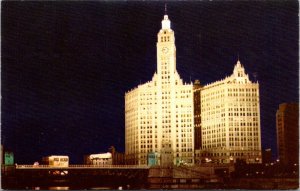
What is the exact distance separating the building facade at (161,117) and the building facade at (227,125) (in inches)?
10.4

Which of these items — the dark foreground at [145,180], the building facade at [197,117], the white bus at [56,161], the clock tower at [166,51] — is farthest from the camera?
the building facade at [197,117]

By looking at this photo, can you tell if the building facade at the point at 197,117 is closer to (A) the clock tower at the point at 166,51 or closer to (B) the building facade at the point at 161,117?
(B) the building facade at the point at 161,117

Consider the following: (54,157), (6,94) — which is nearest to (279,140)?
(54,157)

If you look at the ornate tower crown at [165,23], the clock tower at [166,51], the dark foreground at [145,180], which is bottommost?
the dark foreground at [145,180]

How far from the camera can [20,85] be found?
11383mm

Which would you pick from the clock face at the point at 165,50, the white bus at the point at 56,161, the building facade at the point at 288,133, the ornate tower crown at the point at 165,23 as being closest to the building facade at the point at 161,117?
the clock face at the point at 165,50

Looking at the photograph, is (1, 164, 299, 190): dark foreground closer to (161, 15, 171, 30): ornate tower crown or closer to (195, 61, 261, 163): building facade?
(195, 61, 261, 163): building facade

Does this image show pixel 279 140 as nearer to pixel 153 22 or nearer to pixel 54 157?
pixel 153 22

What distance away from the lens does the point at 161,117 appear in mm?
12328

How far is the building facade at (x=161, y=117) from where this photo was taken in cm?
A: 1209

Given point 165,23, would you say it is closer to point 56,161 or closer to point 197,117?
point 197,117

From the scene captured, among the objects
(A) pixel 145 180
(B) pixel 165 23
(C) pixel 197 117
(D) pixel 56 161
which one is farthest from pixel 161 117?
(D) pixel 56 161

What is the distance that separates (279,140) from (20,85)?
4.53 m

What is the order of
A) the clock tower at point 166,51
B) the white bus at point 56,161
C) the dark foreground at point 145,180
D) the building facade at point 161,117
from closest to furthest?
the dark foreground at point 145,180, the clock tower at point 166,51, the white bus at point 56,161, the building facade at point 161,117
